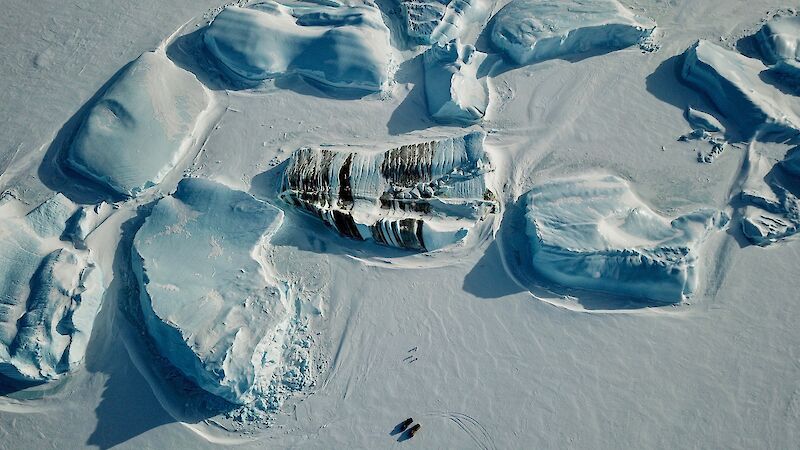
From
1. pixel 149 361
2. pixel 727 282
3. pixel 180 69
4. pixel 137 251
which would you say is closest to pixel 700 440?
pixel 727 282

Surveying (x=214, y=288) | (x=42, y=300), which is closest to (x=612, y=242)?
(x=214, y=288)

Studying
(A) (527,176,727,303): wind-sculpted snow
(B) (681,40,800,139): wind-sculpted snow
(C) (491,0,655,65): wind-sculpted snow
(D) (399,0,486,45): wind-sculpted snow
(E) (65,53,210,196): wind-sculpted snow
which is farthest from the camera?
Answer: (D) (399,0,486,45): wind-sculpted snow

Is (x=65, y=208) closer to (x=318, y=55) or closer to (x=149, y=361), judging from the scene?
(x=149, y=361)

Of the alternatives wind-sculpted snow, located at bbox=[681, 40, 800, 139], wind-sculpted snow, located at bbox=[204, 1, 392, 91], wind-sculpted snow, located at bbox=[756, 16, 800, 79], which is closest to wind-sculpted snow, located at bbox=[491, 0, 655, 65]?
wind-sculpted snow, located at bbox=[681, 40, 800, 139]

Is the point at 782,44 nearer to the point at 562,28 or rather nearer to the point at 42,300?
the point at 562,28

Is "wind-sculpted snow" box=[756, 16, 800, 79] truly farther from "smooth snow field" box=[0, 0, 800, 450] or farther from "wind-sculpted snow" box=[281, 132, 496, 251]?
"wind-sculpted snow" box=[281, 132, 496, 251]

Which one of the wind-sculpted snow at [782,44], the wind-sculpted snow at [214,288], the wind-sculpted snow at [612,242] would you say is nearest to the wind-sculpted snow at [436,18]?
the wind-sculpted snow at [612,242]
